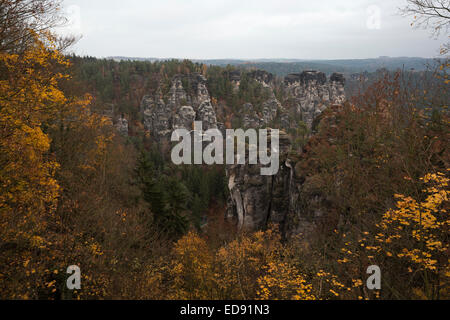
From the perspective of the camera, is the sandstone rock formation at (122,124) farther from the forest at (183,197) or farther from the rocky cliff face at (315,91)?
the rocky cliff face at (315,91)

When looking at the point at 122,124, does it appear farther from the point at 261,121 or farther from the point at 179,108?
the point at 261,121

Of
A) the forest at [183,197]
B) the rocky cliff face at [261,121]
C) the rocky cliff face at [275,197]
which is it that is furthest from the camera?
the rocky cliff face at [261,121]

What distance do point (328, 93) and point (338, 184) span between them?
112 m

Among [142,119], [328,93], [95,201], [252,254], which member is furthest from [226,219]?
[328,93]

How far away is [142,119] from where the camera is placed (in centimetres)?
10025

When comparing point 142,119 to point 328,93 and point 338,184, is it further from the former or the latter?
point 338,184

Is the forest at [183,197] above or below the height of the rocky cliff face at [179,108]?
below

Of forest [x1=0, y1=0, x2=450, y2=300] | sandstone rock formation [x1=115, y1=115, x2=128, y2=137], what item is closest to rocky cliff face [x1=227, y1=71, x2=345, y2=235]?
forest [x1=0, y1=0, x2=450, y2=300]

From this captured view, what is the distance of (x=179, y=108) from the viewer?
94125mm
